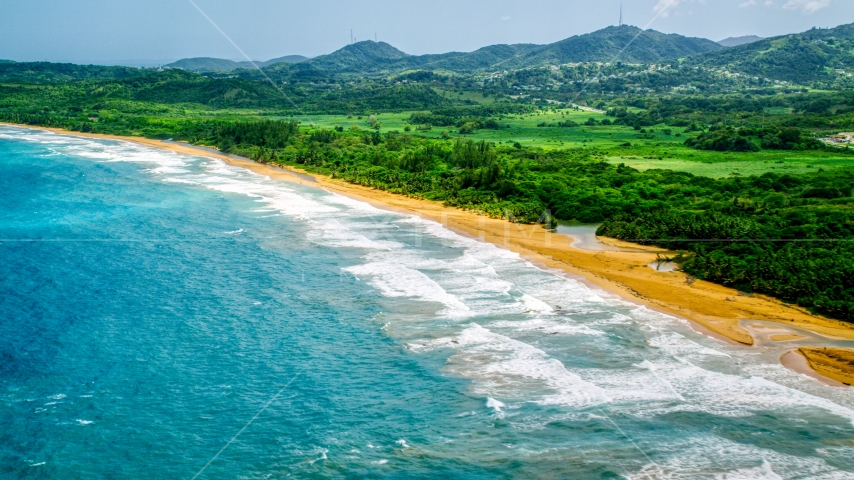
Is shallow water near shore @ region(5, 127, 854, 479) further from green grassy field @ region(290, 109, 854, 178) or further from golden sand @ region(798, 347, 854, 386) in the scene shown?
green grassy field @ region(290, 109, 854, 178)

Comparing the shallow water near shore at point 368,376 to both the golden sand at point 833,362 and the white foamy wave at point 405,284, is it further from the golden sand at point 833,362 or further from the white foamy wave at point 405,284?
the golden sand at point 833,362

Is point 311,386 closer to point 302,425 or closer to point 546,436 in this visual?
point 302,425

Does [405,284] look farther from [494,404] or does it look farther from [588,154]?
[588,154]

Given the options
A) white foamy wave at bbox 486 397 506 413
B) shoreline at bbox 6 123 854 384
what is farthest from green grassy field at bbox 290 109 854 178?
white foamy wave at bbox 486 397 506 413

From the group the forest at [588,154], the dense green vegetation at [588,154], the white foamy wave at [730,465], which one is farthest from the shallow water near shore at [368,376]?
the dense green vegetation at [588,154]

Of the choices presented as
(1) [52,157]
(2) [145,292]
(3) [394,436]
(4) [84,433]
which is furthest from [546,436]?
(1) [52,157]

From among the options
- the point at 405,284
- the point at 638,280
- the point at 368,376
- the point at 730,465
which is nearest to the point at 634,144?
the point at 638,280
